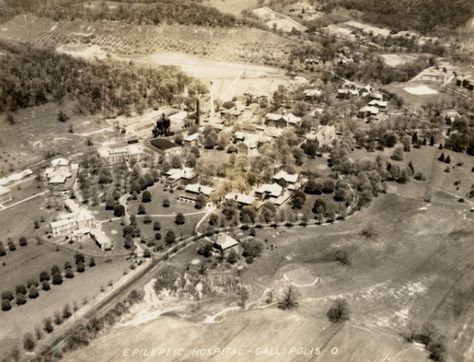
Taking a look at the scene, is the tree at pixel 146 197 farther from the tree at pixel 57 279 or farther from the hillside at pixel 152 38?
the hillside at pixel 152 38

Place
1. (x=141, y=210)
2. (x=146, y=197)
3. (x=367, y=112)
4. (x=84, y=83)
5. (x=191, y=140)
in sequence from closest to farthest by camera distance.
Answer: (x=141, y=210) → (x=146, y=197) → (x=191, y=140) → (x=367, y=112) → (x=84, y=83)

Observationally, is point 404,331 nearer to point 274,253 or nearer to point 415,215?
point 274,253

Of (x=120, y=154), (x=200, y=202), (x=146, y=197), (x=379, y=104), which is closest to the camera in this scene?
(x=200, y=202)

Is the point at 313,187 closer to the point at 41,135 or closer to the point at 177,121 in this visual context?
the point at 177,121

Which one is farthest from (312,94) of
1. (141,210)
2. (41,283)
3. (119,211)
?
(41,283)

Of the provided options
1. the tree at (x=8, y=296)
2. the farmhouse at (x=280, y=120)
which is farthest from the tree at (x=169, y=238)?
the farmhouse at (x=280, y=120)

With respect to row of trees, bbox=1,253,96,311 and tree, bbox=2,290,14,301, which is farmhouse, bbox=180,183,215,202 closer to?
row of trees, bbox=1,253,96,311

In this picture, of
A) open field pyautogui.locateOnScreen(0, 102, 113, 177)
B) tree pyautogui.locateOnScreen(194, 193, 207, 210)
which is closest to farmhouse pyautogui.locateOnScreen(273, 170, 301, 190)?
tree pyautogui.locateOnScreen(194, 193, 207, 210)
